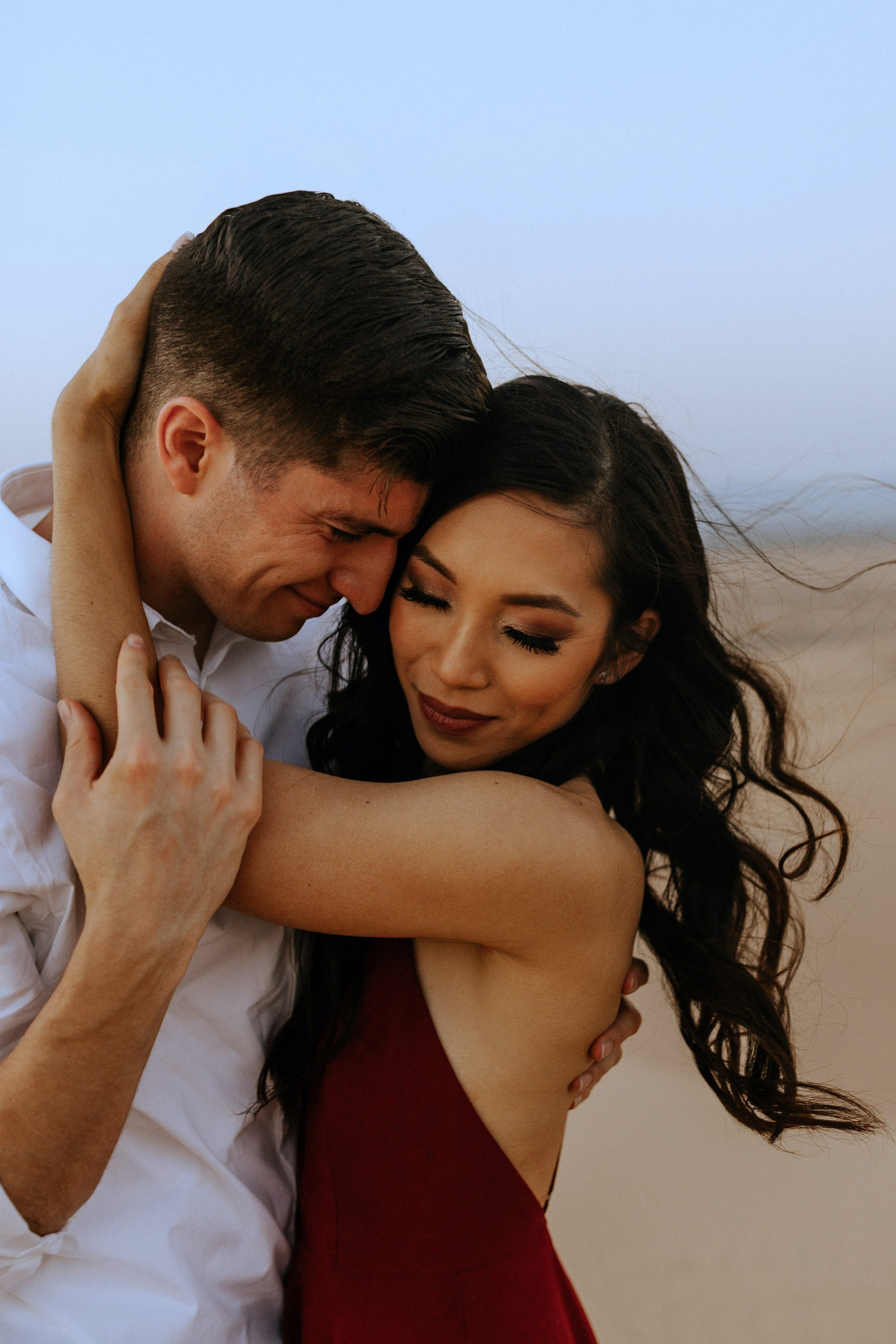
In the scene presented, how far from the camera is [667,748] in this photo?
2.23 metres

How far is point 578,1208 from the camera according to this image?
4.75m

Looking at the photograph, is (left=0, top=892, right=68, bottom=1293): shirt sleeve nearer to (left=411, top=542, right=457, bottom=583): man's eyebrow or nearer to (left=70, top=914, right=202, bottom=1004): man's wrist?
(left=70, top=914, right=202, bottom=1004): man's wrist

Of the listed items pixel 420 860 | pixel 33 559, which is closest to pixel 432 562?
pixel 420 860

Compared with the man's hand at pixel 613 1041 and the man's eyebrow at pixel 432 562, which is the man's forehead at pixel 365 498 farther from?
the man's hand at pixel 613 1041

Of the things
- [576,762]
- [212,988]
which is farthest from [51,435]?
[576,762]

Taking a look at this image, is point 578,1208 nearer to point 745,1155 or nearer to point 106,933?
point 745,1155

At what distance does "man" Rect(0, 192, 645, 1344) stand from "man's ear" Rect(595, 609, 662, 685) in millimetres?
478

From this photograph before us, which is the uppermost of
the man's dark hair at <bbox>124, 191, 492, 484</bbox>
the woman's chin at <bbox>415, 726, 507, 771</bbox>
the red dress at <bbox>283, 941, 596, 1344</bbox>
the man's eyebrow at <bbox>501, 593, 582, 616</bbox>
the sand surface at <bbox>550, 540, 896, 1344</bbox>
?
the man's dark hair at <bbox>124, 191, 492, 484</bbox>

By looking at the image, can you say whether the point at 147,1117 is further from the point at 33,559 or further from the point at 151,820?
the point at 33,559

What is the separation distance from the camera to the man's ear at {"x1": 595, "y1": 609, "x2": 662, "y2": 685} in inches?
81.0

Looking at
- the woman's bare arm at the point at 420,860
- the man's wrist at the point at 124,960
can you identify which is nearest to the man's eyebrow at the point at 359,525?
the woman's bare arm at the point at 420,860

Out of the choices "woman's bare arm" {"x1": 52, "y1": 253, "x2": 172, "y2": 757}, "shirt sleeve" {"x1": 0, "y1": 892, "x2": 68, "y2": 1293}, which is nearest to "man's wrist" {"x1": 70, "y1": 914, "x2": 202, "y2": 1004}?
"shirt sleeve" {"x1": 0, "y1": 892, "x2": 68, "y2": 1293}

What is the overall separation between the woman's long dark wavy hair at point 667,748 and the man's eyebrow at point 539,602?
11 centimetres

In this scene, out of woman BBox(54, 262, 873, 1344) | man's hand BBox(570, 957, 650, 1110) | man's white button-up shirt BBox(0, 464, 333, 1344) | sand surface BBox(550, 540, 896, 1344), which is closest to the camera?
man's white button-up shirt BBox(0, 464, 333, 1344)
